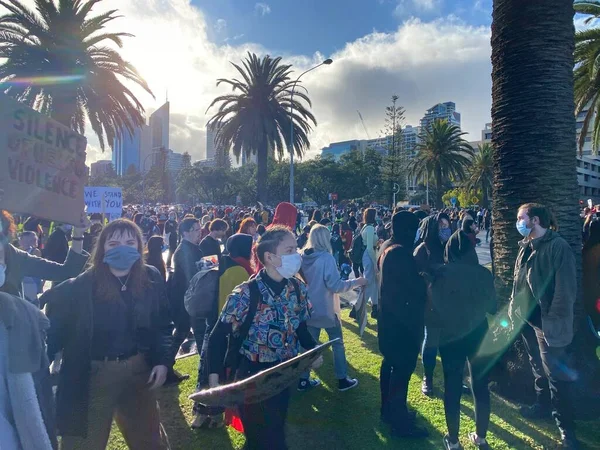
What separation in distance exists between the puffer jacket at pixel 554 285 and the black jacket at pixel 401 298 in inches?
36.9

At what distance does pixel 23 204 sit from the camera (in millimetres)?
3574

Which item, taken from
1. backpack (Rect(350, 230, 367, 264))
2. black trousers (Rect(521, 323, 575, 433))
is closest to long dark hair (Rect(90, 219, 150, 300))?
black trousers (Rect(521, 323, 575, 433))

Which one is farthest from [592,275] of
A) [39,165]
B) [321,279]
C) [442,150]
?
[442,150]

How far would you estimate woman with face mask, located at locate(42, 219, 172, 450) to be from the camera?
2.54 meters

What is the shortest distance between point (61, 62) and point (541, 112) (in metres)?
16.6

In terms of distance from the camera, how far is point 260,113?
2584 centimetres

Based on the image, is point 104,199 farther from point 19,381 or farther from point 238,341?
point 19,381

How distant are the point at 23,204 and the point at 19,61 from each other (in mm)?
15228

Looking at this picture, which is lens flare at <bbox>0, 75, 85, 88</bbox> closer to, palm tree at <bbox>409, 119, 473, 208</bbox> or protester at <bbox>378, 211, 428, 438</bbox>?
protester at <bbox>378, 211, 428, 438</bbox>

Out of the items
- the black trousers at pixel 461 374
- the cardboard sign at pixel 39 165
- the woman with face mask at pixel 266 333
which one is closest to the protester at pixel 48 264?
the cardboard sign at pixel 39 165

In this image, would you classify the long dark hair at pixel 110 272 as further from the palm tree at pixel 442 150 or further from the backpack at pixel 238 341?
the palm tree at pixel 442 150

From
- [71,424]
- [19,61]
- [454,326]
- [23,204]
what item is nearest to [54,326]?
[71,424]

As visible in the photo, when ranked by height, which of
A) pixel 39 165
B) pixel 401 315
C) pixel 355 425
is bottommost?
pixel 355 425

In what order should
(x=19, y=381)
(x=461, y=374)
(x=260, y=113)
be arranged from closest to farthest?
(x=19, y=381) < (x=461, y=374) < (x=260, y=113)
